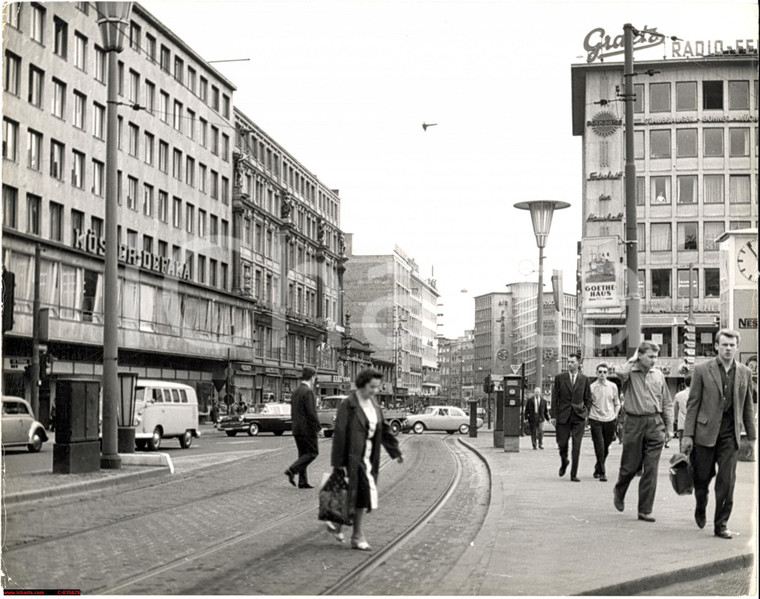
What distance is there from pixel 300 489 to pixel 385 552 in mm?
6717

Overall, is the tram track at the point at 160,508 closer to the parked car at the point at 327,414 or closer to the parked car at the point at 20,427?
the parked car at the point at 20,427

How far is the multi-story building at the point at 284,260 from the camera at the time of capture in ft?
229

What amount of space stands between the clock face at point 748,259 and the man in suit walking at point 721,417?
5.74m

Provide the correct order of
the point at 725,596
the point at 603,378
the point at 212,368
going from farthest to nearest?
the point at 212,368, the point at 603,378, the point at 725,596

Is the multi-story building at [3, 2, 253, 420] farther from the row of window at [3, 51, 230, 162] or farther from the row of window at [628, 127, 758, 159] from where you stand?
the row of window at [628, 127, 758, 159]

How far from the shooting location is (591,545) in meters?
8.81

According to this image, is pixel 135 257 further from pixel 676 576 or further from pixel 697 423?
pixel 676 576

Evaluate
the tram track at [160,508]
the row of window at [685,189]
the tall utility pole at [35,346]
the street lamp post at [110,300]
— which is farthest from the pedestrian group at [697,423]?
the row of window at [685,189]

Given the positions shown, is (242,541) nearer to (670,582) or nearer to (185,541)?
(185,541)

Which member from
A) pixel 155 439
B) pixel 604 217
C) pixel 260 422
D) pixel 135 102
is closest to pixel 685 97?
pixel 604 217

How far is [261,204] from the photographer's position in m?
73.8

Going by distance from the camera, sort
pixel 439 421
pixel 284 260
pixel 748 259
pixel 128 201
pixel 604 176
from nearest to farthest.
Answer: pixel 748 259 → pixel 439 421 → pixel 128 201 → pixel 604 176 → pixel 284 260

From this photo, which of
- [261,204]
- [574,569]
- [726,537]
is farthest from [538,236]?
[261,204]

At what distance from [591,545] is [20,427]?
20249 mm
